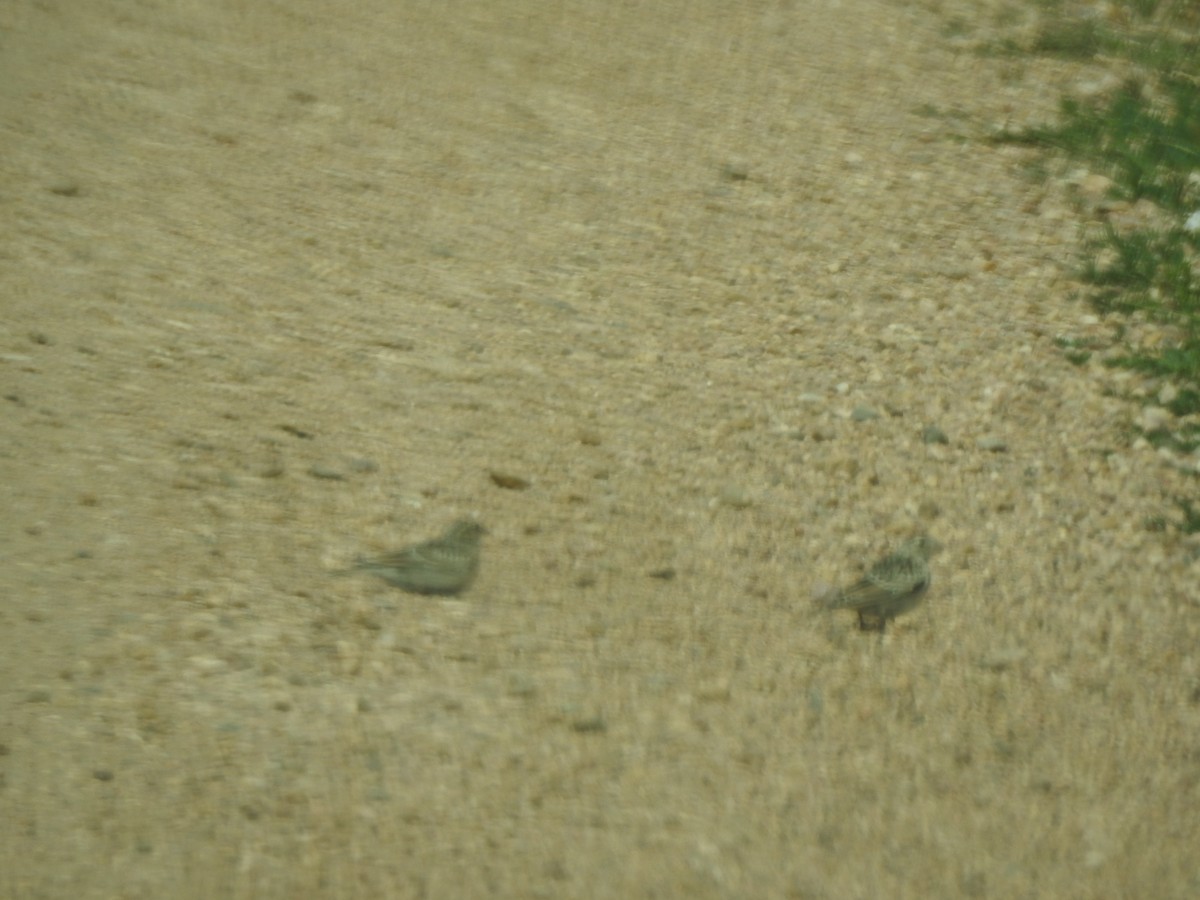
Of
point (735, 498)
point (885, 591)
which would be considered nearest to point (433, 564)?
point (735, 498)

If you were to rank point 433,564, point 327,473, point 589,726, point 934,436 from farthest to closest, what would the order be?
1. point 934,436
2. point 327,473
3. point 433,564
4. point 589,726

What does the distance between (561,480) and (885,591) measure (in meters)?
0.66

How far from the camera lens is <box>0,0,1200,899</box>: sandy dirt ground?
2166mm

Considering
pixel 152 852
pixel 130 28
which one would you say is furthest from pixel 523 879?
pixel 130 28

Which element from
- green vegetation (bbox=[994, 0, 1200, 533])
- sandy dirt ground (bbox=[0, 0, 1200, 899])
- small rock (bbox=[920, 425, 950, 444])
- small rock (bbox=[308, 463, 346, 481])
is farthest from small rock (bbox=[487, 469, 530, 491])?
green vegetation (bbox=[994, 0, 1200, 533])

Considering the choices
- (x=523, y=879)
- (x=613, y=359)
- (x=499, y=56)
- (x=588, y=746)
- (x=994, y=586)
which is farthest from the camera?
(x=499, y=56)

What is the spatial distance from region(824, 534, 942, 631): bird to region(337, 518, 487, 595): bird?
0.65 meters

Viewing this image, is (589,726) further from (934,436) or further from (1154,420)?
(1154,420)

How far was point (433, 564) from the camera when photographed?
2539 millimetres

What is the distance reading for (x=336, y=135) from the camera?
377cm

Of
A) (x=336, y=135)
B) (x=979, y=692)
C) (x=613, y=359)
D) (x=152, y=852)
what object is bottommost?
(x=152, y=852)

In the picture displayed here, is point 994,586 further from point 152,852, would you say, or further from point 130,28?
point 130,28

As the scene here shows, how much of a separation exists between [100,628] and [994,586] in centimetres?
157

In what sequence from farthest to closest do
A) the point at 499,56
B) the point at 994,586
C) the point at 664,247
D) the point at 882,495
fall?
the point at 499,56 < the point at 664,247 < the point at 882,495 < the point at 994,586
